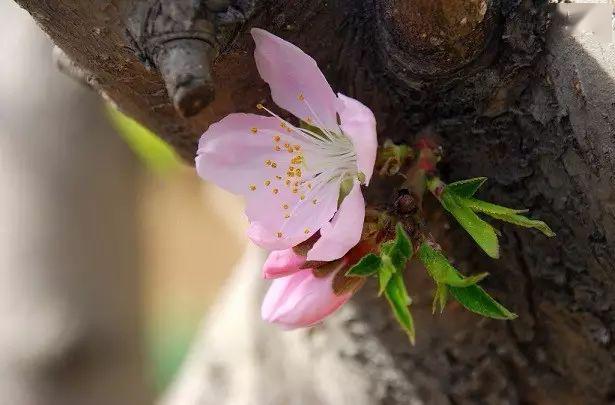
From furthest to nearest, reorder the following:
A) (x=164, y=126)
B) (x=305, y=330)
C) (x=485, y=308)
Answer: (x=305, y=330), (x=164, y=126), (x=485, y=308)

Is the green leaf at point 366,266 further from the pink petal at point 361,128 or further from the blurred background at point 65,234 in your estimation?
the blurred background at point 65,234

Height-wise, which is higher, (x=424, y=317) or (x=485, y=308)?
(x=485, y=308)

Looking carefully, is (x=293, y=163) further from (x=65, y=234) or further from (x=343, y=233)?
(x=65, y=234)

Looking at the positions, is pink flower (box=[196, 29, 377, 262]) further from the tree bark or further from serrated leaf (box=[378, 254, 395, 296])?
the tree bark

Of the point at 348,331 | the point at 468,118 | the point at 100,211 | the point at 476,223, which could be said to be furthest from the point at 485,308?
the point at 100,211

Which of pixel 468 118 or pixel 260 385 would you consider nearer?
pixel 468 118

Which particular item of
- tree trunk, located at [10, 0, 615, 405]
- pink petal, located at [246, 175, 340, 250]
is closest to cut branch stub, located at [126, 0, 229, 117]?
tree trunk, located at [10, 0, 615, 405]

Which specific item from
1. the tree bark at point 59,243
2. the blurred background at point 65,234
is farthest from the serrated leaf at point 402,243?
the tree bark at point 59,243

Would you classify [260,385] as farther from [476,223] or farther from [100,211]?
[100,211]
